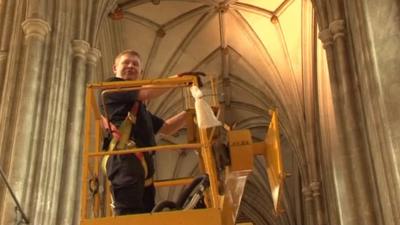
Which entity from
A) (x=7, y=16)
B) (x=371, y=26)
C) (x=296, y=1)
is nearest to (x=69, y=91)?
(x=7, y=16)

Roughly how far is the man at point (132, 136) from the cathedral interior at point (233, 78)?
53cm

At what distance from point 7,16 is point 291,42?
926 centimetres

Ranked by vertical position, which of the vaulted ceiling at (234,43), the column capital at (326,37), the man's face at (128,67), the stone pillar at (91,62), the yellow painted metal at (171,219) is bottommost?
the yellow painted metal at (171,219)

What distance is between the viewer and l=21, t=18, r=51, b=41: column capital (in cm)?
992

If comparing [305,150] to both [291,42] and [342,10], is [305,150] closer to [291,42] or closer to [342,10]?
[291,42]

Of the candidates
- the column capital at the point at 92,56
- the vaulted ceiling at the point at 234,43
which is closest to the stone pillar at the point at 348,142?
the column capital at the point at 92,56

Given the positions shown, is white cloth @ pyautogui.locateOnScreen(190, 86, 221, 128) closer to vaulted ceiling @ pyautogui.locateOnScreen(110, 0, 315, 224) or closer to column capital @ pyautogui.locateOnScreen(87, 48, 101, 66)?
column capital @ pyautogui.locateOnScreen(87, 48, 101, 66)

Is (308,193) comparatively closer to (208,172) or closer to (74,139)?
(74,139)

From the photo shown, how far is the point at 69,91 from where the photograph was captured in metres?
10.6

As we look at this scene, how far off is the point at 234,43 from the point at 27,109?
1047cm

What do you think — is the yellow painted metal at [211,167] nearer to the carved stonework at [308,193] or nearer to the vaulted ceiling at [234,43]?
the vaulted ceiling at [234,43]

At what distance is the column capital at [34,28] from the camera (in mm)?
9922

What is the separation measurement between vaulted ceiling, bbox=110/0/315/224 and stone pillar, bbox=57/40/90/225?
5.68 m

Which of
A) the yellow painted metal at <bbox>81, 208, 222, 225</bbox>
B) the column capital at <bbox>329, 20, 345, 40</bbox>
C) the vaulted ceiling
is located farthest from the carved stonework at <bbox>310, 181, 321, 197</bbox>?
→ the yellow painted metal at <bbox>81, 208, 222, 225</bbox>
